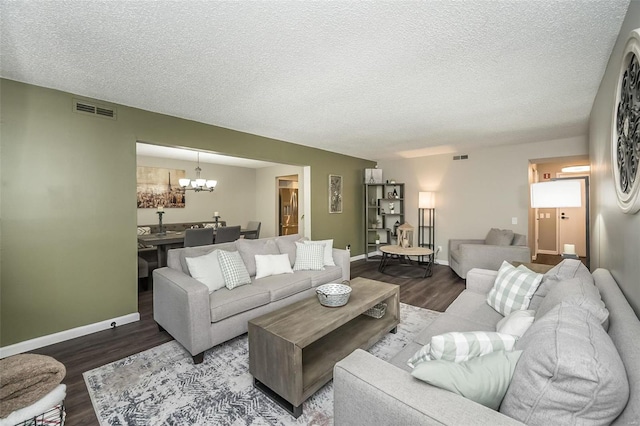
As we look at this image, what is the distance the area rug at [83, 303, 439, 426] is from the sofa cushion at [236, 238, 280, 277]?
0.96 metres

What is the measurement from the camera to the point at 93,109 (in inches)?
115

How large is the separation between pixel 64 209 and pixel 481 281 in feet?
13.9

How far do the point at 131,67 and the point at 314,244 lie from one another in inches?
107

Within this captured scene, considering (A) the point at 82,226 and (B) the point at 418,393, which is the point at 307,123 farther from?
(B) the point at 418,393

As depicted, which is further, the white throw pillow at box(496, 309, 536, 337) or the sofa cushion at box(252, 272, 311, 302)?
the sofa cushion at box(252, 272, 311, 302)

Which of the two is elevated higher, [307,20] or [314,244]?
[307,20]

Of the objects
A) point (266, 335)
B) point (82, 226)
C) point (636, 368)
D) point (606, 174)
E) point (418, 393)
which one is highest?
point (606, 174)

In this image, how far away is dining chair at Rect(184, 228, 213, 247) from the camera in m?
4.34

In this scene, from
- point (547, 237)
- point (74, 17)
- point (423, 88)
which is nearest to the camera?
point (74, 17)

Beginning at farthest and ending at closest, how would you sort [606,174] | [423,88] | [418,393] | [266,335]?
[423,88] → [606,174] → [266,335] → [418,393]

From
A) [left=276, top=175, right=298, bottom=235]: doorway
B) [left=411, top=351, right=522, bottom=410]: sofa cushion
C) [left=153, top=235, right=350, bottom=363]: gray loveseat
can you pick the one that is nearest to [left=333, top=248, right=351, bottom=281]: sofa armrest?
[left=153, top=235, right=350, bottom=363]: gray loveseat

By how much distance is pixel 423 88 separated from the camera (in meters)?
2.72

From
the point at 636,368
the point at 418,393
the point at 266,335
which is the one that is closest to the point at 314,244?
the point at 266,335

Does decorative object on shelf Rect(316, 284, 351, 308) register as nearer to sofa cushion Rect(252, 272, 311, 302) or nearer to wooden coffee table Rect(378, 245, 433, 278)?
sofa cushion Rect(252, 272, 311, 302)
